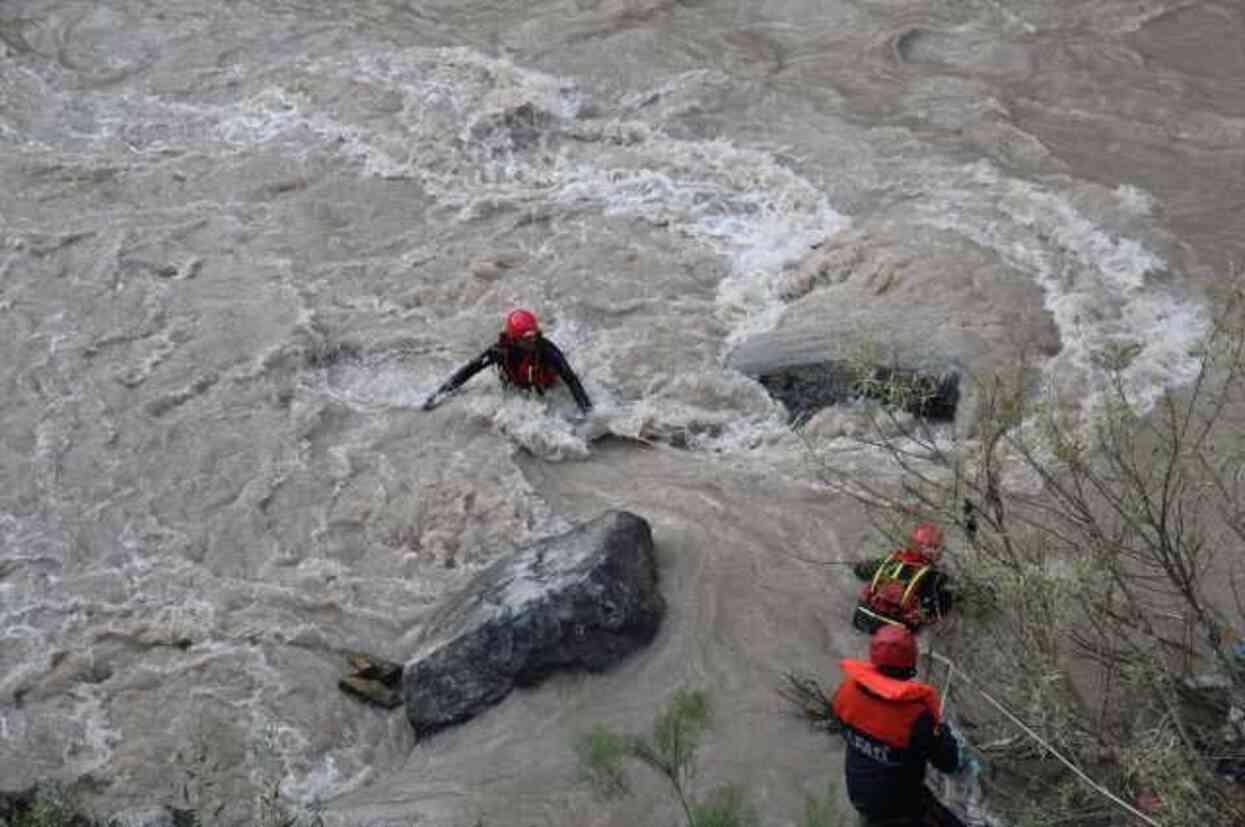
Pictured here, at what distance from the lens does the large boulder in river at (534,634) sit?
21.8ft

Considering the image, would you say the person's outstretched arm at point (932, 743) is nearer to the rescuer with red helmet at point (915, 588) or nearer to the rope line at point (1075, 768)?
the rope line at point (1075, 768)

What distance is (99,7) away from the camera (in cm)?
1545

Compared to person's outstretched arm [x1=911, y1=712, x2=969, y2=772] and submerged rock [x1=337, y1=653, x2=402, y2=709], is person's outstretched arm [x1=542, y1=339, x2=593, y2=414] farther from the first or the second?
person's outstretched arm [x1=911, y1=712, x2=969, y2=772]

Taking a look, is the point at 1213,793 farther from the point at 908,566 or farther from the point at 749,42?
the point at 749,42

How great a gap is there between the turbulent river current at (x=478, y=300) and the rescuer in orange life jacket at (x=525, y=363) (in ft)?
0.59

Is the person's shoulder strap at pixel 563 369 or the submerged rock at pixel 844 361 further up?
the person's shoulder strap at pixel 563 369

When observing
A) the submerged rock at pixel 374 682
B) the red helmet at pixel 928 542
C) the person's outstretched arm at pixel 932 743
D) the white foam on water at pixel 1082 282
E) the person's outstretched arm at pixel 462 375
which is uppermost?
the person's outstretched arm at pixel 932 743

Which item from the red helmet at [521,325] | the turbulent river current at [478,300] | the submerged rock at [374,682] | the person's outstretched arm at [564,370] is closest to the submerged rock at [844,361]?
the turbulent river current at [478,300]

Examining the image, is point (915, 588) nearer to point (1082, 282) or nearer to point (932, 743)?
point (932, 743)

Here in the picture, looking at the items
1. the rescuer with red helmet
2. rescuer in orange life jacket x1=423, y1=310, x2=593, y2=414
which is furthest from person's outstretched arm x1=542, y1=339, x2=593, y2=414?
the rescuer with red helmet

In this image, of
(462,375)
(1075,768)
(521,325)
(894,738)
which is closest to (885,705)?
(894,738)

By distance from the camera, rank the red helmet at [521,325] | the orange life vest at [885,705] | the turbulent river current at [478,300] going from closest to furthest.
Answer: the orange life vest at [885,705] < the turbulent river current at [478,300] < the red helmet at [521,325]

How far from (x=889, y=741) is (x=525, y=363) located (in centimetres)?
440

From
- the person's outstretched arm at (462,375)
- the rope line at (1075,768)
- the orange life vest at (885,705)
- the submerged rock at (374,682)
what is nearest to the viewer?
the rope line at (1075,768)
